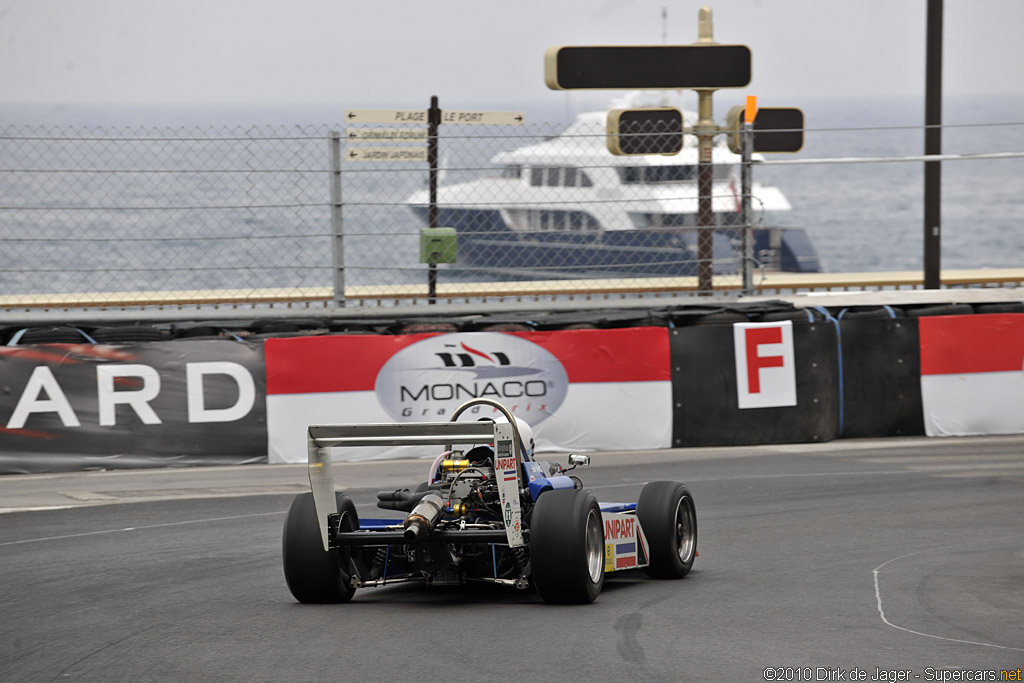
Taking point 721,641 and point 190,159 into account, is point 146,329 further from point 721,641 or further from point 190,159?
point 721,641

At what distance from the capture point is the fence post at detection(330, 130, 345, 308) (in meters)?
13.4

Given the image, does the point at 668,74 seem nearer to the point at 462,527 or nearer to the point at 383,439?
the point at 462,527

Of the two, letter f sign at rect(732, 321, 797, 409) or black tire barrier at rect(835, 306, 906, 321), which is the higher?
black tire barrier at rect(835, 306, 906, 321)

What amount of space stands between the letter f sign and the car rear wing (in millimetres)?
6646

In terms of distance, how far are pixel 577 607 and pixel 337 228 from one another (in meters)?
7.50

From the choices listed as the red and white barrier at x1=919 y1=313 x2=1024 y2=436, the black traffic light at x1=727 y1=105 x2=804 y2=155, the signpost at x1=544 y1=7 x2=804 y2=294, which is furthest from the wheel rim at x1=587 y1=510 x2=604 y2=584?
the black traffic light at x1=727 y1=105 x2=804 y2=155

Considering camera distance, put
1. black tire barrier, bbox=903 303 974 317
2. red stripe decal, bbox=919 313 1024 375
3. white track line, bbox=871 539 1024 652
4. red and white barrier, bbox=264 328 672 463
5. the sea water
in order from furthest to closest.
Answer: the sea water < black tire barrier, bbox=903 303 974 317 < red stripe decal, bbox=919 313 1024 375 < red and white barrier, bbox=264 328 672 463 < white track line, bbox=871 539 1024 652

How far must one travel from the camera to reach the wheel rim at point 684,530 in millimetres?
8234

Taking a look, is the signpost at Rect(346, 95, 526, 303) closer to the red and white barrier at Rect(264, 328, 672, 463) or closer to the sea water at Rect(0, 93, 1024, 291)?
the red and white barrier at Rect(264, 328, 672, 463)

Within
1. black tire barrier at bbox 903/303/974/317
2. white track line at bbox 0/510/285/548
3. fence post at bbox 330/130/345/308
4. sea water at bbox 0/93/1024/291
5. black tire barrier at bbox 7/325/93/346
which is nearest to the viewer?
white track line at bbox 0/510/285/548

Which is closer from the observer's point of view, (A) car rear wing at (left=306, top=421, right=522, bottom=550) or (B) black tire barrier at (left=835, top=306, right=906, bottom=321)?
(A) car rear wing at (left=306, top=421, right=522, bottom=550)

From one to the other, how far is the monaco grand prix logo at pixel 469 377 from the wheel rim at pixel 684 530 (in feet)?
16.6

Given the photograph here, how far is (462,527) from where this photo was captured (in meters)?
7.22

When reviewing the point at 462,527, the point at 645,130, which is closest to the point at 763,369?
the point at 645,130
